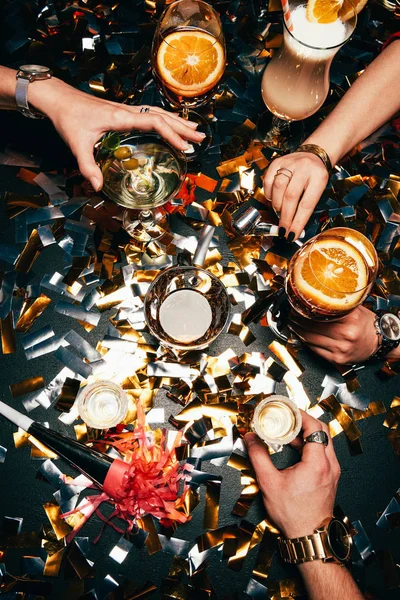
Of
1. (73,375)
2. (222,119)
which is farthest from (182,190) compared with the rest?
(73,375)

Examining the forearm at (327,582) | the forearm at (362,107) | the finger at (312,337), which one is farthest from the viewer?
the forearm at (362,107)

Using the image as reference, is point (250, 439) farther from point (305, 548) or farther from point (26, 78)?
point (26, 78)

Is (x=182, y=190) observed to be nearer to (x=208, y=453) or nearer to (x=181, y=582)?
(x=208, y=453)

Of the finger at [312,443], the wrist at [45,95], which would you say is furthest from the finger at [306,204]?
the wrist at [45,95]

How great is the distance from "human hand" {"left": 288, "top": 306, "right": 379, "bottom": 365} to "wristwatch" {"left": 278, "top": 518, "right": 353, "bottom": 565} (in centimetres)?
33

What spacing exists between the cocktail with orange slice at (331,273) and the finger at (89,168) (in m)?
0.44

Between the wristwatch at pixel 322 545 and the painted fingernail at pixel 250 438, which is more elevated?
the painted fingernail at pixel 250 438

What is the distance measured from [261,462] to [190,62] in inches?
33.5

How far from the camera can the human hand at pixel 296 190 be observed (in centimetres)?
104

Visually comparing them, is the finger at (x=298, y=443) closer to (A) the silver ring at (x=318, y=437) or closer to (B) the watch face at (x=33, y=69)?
(A) the silver ring at (x=318, y=437)

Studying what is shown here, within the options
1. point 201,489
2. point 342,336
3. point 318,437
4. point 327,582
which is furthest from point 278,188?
point 327,582

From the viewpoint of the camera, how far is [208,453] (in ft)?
3.19

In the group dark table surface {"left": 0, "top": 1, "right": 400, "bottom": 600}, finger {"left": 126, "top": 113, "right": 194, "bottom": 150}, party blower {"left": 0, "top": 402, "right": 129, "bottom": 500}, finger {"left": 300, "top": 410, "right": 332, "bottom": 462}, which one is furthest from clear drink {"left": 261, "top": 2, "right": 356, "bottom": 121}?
party blower {"left": 0, "top": 402, "right": 129, "bottom": 500}

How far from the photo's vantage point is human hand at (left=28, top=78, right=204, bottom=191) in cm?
104
